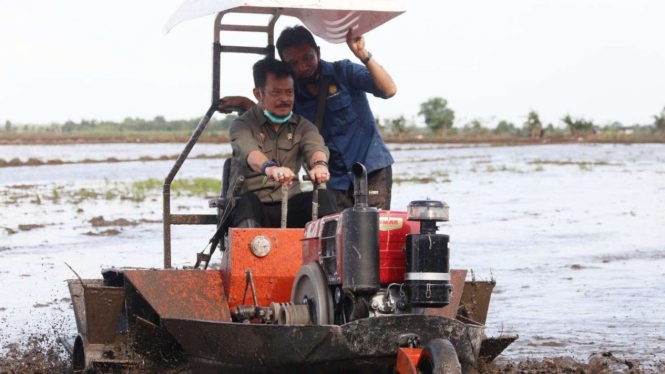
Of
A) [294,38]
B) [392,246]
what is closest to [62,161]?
[294,38]

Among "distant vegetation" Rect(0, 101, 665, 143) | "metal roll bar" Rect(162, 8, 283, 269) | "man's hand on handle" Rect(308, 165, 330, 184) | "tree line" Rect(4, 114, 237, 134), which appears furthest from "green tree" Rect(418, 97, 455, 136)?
"man's hand on handle" Rect(308, 165, 330, 184)

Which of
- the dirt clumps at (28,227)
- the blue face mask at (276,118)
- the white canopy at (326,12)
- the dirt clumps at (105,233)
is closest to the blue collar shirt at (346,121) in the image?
the white canopy at (326,12)

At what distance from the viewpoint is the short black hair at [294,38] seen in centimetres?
814

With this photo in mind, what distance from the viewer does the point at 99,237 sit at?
16734 millimetres

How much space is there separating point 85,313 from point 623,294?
6.23 meters

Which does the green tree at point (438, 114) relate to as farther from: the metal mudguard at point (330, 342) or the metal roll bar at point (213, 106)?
the metal mudguard at point (330, 342)

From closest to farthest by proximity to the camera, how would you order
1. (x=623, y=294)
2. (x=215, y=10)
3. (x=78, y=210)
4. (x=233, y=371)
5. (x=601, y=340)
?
(x=233, y=371), (x=215, y=10), (x=601, y=340), (x=623, y=294), (x=78, y=210)

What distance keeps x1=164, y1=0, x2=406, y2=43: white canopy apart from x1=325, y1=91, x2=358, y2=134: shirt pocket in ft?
1.37

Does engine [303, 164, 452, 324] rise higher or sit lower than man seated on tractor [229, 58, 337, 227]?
lower

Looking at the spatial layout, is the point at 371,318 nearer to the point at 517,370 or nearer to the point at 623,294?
the point at 517,370

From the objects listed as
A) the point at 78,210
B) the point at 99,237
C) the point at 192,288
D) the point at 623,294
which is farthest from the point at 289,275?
the point at 78,210

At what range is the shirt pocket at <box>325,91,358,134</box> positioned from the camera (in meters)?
8.55

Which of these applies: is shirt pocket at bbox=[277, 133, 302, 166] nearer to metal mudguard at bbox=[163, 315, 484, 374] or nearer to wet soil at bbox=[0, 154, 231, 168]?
metal mudguard at bbox=[163, 315, 484, 374]

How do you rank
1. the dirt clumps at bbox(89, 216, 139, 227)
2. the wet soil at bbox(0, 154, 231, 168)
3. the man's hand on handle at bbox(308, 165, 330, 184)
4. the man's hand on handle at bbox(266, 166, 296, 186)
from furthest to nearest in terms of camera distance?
the wet soil at bbox(0, 154, 231, 168)
the dirt clumps at bbox(89, 216, 139, 227)
the man's hand on handle at bbox(308, 165, 330, 184)
the man's hand on handle at bbox(266, 166, 296, 186)
